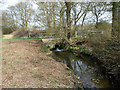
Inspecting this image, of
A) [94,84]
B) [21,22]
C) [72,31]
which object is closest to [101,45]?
[94,84]

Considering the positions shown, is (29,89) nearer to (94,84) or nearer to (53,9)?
(94,84)

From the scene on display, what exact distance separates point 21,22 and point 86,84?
52.0 feet

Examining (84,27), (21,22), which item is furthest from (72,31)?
(21,22)

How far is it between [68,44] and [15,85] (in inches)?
275

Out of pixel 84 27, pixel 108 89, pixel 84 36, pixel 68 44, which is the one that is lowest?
pixel 108 89

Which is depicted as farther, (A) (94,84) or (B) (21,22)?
(B) (21,22)

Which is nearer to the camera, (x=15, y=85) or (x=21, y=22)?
(x=15, y=85)

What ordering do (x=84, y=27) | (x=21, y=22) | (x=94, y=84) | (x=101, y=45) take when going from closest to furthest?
(x=94, y=84)
(x=101, y=45)
(x=84, y=27)
(x=21, y=22)

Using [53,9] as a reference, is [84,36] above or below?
below

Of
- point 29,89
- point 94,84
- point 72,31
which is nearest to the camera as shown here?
point 29,89

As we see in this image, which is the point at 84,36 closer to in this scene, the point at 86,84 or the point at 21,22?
the point at 86,84

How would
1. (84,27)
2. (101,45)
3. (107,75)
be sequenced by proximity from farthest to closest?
(84,27) < (101,45) < (107,75)

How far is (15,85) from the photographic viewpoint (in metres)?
2.22

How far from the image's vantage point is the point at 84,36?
348 inches
